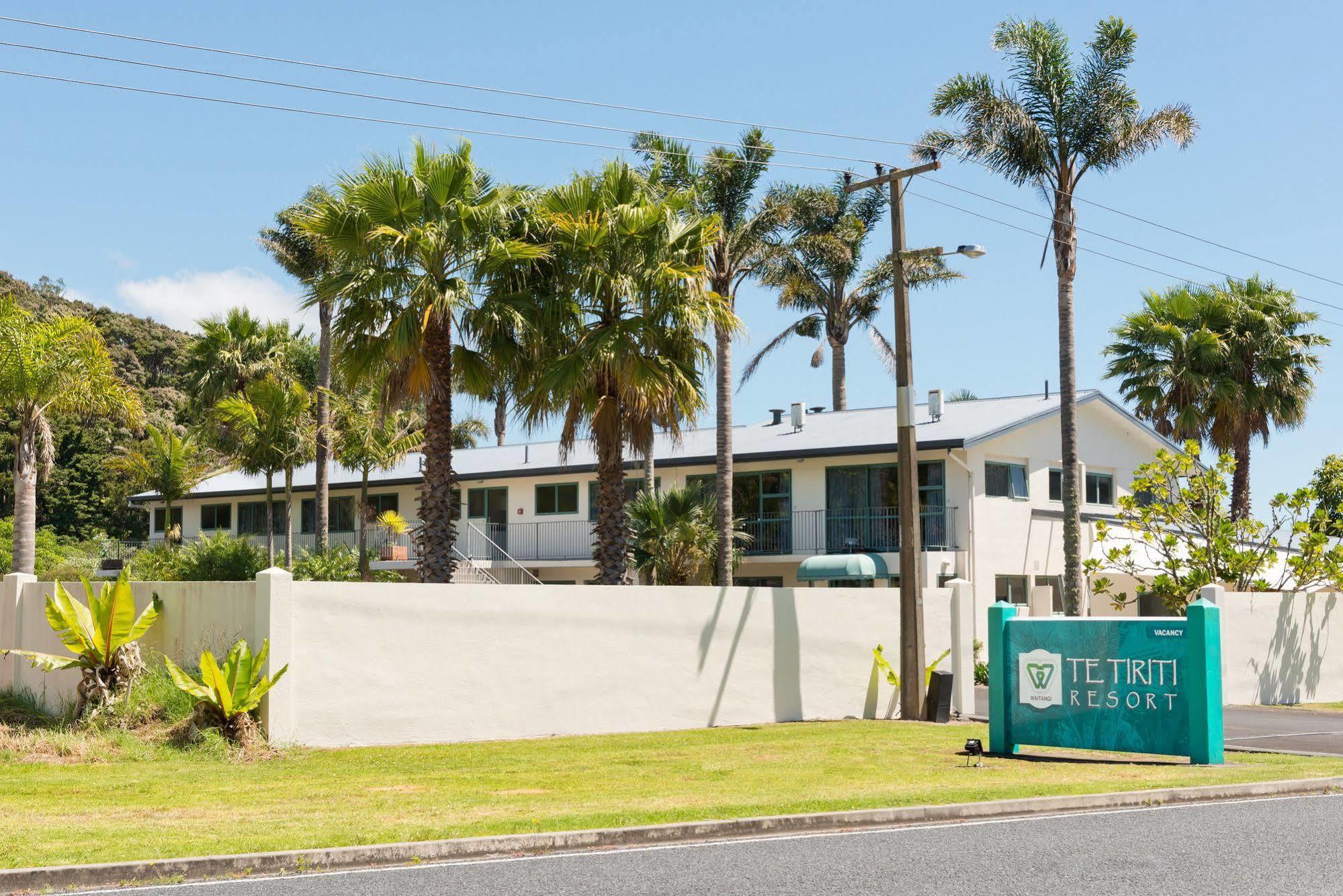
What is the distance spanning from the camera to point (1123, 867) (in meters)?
8.86

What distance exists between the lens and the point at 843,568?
32156mm

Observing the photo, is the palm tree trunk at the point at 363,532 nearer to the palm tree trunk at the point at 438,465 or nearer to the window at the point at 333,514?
the window at the point at 333,514

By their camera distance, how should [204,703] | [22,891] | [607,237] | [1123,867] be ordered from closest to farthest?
[22,891] → [1123,867] → [204,703] → [607,237]

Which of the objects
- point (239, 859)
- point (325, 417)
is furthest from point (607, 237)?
point (325, 417)

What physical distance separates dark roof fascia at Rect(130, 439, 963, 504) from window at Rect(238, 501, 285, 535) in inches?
37.2

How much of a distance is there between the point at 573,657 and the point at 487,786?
17.0 feet

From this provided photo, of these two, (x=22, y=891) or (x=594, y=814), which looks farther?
(x=594, y=814)

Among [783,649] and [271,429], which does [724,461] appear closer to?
[783,649]

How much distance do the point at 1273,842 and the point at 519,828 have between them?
5606 millimetres

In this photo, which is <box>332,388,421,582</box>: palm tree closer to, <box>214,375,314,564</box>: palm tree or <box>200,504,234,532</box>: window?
<box>214,375,314,564</box>: palm tree

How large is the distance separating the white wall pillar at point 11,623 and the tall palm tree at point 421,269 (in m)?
5.74

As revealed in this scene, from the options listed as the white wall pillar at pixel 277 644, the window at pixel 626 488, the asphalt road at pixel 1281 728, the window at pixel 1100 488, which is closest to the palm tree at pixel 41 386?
the white wall pillar at pixel 277 644

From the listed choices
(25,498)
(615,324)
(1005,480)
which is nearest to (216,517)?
(25,498)

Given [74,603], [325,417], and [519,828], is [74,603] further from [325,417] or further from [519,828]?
[325,417]
